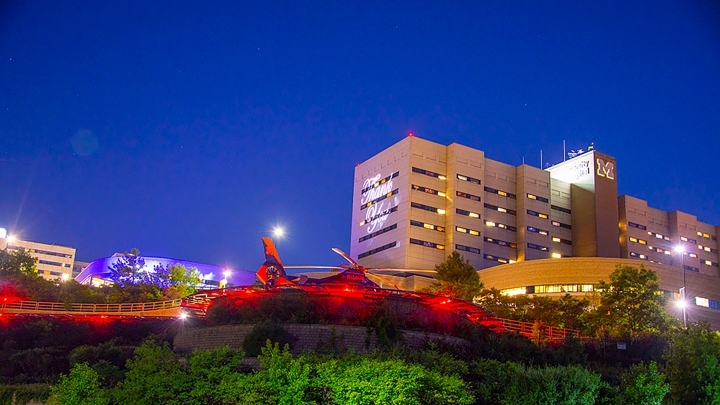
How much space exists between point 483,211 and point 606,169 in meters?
29.1

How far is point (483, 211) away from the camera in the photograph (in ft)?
411

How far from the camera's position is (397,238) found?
391 feet

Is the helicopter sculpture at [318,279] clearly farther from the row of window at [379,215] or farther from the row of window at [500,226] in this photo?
the row of window at [500,226]

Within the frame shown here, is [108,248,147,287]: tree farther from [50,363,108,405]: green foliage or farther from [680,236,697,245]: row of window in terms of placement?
[680,236,697,245]: row of window

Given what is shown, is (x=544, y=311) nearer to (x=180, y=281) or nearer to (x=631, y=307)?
(x=631, y=307)

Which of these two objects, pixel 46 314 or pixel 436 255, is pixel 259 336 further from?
pixel 436 255

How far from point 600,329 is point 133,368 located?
54.2 m

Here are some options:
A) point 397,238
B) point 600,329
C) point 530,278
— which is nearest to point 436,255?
point 397,238

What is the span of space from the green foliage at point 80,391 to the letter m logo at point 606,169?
124534mm

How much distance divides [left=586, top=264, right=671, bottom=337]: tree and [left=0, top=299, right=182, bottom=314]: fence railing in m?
42.5

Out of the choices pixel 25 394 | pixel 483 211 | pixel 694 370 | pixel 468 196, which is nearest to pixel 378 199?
pixel 468 196

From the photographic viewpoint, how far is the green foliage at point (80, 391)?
72.3 ft

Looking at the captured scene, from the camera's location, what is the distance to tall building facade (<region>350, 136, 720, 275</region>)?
120000 mm

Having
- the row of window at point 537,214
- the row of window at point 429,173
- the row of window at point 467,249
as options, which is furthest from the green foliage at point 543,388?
the row of window at point 537,214
